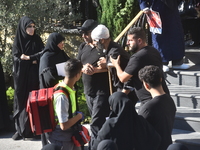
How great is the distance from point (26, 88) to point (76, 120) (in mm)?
3064

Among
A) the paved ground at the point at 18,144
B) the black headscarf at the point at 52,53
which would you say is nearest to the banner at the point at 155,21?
the black headscarf at the point at 52,53

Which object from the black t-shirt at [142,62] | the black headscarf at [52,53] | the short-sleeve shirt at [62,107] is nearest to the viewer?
the short-sleeve shirt at [62,107]

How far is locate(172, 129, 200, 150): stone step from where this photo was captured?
5.66 metres

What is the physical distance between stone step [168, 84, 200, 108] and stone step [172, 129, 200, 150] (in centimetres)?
59

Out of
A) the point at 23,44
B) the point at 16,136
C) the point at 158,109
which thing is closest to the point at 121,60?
the point at 158,109

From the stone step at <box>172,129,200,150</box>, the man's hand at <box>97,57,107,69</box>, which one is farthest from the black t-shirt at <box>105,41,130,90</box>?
the stone step at <box>172,129,200,150</box>

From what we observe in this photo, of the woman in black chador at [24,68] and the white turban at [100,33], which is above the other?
the white turban at [100,33]

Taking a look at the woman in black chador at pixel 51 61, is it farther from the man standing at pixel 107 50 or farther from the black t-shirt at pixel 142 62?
the black t-shirt at pixel 142 62

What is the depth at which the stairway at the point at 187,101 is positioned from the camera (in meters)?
5.86

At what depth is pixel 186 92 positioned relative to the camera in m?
6.68

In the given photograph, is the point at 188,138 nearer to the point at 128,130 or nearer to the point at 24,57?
the point at 128,130

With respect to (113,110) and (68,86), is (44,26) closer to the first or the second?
(68,86)

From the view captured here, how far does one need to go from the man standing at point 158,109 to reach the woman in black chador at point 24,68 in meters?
3.48

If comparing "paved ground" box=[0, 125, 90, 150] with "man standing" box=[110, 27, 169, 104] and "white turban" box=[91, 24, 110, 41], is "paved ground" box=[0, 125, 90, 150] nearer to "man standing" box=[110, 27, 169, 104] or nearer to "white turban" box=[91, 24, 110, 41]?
"white turban" box=[91, 24, 110, 41]
